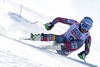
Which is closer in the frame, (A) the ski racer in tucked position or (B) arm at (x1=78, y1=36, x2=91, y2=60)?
(A) the ski racer in tucked position

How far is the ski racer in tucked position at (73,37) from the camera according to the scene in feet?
30.0

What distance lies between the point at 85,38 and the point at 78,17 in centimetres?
2805

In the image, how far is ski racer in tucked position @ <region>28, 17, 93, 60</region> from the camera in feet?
30.0

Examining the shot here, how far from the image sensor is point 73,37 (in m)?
9.44

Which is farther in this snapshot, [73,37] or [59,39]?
[73,37]

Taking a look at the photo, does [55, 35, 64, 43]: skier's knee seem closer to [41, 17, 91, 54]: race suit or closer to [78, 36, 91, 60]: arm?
[41, 17, 91, 54]: race suit

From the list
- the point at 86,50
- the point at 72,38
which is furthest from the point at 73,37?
the point at 86,50

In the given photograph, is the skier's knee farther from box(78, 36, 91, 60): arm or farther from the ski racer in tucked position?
box(78, 36, 91, 60): arm

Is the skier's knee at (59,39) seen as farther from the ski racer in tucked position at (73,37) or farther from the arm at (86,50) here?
the arm at (86,50)

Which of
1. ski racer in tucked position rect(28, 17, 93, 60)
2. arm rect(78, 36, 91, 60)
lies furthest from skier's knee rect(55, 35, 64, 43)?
arm rect(78, 36, 91, 60)

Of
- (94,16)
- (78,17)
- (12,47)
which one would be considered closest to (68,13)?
(78,17)

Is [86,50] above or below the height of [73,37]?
below

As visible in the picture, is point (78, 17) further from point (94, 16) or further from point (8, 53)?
point (8, 53)

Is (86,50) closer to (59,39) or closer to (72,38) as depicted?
(72,38)
